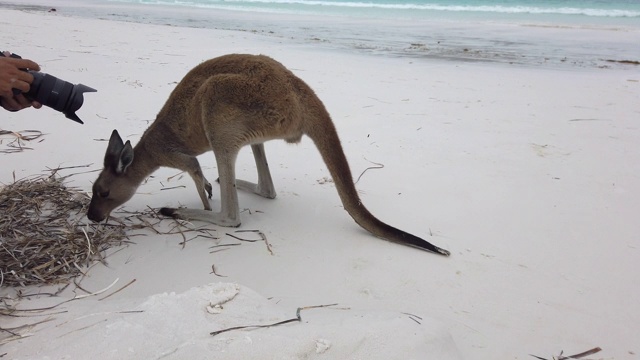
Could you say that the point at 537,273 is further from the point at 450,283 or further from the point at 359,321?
the point at 359,321

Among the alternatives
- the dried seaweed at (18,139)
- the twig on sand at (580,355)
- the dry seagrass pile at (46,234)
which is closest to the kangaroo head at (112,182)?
the dry seagrass pile at (46,234)

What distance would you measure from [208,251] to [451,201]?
1.62 meters

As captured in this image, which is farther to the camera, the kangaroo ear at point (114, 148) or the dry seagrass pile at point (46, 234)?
the kangaroo ear at point (114, 148)

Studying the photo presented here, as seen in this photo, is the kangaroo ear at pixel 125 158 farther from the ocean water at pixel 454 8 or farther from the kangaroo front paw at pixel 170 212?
the ocean water at pixel 454 8

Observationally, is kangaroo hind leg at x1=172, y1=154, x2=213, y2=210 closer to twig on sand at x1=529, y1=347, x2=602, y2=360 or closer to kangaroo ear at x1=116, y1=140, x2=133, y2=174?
kangaroo ear at x1=116, y1=140, x2=133, y2=174

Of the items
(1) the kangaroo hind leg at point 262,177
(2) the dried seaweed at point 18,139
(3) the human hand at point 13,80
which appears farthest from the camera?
(2) the dried seaweed at point 18,139

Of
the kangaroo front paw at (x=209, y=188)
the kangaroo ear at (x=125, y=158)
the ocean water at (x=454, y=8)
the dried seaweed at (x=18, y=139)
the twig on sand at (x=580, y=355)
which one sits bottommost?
the twig on sand at (x=580, y=355)

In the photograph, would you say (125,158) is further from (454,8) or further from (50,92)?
(454,8)

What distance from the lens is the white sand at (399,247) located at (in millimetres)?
Answer: 1758

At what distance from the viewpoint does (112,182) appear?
2855 millimetres

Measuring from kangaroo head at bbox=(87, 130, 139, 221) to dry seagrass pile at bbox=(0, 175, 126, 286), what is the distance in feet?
0.36

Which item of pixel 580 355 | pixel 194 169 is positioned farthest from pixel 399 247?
pixel 194 169

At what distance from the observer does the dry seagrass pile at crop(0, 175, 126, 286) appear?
2176 millimetres

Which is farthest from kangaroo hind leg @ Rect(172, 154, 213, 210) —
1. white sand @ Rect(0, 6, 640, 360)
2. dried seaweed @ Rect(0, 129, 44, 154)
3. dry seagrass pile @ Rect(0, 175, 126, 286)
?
dried seaweed @ Rect(0, 129, 44, 154)
